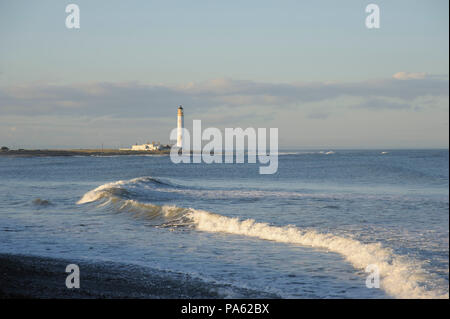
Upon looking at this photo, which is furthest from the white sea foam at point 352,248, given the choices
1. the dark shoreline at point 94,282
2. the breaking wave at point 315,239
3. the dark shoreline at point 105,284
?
the dark shoreline at point 94,282

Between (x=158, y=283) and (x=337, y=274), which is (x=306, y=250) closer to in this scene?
(x=337, y=274)

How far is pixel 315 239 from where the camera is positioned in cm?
1129

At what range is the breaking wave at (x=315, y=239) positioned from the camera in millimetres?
7687

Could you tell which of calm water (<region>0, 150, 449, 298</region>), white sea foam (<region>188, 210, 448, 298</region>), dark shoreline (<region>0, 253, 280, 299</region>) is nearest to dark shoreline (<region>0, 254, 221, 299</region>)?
dark shoreline (<region>0, 253, 280, 299</region>)

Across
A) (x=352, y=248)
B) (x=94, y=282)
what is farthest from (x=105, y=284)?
(x=352, y=248)

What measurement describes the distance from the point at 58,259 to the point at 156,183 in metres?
22.8

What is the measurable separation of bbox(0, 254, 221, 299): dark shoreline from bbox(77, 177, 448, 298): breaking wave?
335 cm

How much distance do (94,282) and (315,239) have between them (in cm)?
584

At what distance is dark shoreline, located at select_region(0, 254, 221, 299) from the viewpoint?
280 inches

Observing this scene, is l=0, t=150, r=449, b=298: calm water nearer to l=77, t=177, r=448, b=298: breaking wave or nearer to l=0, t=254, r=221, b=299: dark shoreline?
l=77, t=177, r=448, b=298: breaking wave

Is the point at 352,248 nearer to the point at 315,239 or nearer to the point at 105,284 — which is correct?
the point at 315,239

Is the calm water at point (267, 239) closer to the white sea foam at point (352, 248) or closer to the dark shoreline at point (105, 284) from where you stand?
the white sea foam at point (352, 248)
